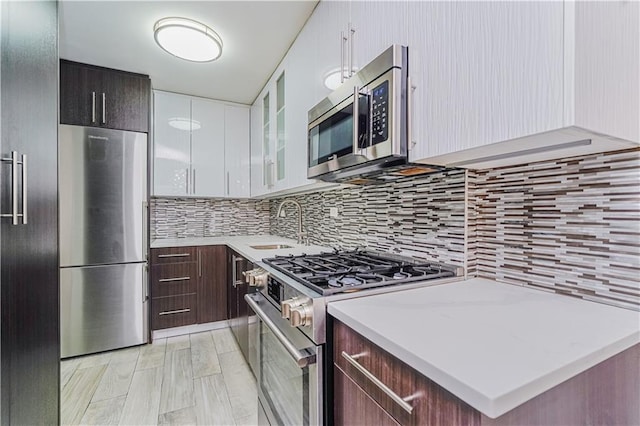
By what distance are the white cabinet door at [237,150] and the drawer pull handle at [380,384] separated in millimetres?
→ 2553

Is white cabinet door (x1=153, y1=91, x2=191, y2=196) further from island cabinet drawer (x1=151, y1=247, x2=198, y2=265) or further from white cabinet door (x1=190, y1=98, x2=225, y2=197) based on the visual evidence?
island cabinet drawer (x1=151, y1=247, x2=198, y2=265)

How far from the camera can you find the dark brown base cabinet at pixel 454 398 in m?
0.55

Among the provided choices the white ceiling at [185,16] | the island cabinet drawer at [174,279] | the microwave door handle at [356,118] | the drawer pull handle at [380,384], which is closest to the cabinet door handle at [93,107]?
the white ceiling at [185,16]

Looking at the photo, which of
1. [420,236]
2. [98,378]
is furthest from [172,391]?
[420,236]

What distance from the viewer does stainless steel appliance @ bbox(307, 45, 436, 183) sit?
98 cm

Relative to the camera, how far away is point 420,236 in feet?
4.66

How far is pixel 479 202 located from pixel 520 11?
72cm

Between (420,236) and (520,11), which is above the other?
(520,11)

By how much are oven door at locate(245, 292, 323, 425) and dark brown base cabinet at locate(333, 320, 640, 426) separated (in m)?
0.09

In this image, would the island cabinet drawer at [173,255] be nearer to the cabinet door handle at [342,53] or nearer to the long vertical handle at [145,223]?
the long vertical handle at [145,223]

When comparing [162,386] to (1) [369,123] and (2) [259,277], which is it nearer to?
(2) [259,277]

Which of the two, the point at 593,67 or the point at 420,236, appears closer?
the point at 593,67

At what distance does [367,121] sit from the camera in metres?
1.11

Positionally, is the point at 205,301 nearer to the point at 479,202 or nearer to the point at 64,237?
the point at 64,237
